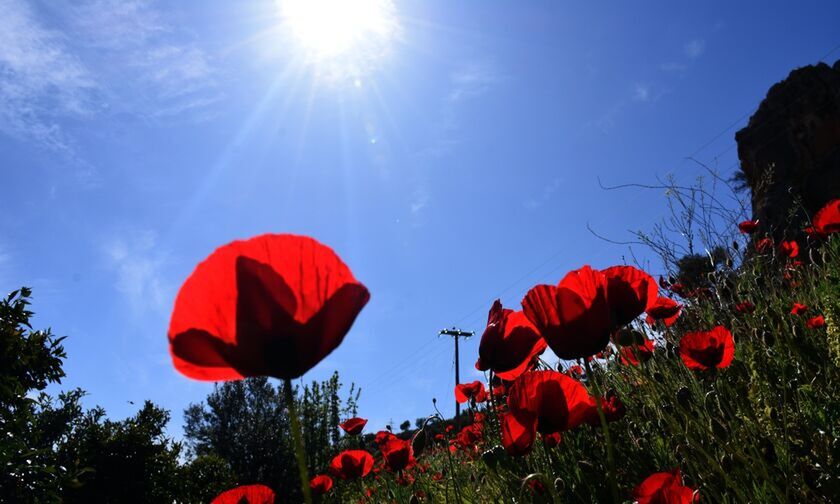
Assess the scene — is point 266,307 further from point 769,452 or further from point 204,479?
point 204,479

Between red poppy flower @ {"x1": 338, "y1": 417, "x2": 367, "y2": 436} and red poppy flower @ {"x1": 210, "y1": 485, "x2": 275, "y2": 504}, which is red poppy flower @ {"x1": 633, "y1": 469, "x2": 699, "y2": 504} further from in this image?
red poppy flower @ {"x1": 338, "y1": 417, "x2": 367, "y2": 436}

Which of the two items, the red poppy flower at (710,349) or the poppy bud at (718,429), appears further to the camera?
the red poppy flower at (710,349)

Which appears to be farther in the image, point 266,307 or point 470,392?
point 470,392

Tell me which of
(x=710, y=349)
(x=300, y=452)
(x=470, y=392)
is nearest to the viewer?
(x=300, y=452)

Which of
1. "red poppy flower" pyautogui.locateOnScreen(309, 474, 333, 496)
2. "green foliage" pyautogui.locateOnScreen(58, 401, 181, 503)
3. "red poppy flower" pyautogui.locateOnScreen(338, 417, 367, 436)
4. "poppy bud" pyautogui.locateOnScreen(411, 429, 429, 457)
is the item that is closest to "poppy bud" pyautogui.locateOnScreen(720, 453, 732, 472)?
"poppy bud" pyautogui.locateOnScreen(411, 429, 429, 457)

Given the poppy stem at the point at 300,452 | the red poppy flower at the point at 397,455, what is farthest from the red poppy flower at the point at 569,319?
the red poppy flower at the point at 397,455

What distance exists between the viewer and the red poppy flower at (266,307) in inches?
27.6

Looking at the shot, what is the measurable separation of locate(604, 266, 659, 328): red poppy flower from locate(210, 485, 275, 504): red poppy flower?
46.0 inches

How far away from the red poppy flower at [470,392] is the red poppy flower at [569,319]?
81.1 inches

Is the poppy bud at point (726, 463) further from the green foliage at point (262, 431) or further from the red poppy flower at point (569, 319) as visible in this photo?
the green foliage at point (262, 431)

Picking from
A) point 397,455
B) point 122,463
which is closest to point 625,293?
point 397,455

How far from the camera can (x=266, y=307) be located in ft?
2.33

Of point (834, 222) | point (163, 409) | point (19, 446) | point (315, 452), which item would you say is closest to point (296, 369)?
point (834, 222)

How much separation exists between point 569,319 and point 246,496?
1.19 m
